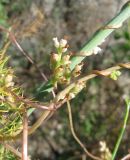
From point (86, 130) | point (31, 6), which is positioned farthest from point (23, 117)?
point (31, 6)

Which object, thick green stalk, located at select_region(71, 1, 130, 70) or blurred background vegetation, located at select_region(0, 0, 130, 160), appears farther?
blurred background vegetation, located at select_region(0, 0, 130, 160)

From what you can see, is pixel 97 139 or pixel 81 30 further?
pixel 81 30

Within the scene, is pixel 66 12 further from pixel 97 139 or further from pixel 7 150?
pixel 7 150

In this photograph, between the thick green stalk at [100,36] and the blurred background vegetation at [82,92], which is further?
the blurred background vegetation at [82,92]

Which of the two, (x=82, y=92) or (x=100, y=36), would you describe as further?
(x=82, y=92)

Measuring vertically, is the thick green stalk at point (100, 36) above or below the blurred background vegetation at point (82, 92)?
above

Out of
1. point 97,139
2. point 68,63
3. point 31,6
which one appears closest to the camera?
point 68,63

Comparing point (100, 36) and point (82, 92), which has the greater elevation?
point (100, 36)

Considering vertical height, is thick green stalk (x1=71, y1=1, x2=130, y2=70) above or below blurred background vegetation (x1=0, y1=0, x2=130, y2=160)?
above
